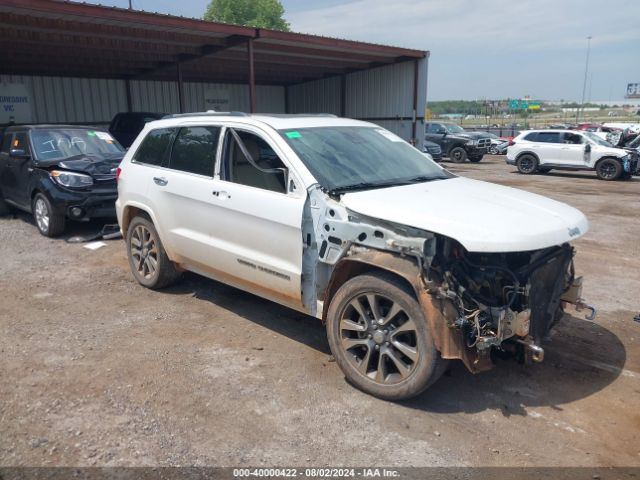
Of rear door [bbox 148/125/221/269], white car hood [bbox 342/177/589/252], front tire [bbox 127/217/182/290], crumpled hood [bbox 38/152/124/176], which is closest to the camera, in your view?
white car hood [bbox 342/177/589/252]

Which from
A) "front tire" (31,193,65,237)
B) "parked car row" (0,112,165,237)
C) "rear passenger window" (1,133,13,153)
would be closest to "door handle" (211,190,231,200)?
"parked car row" (0,112,165,237)

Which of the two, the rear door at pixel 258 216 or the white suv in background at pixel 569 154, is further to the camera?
the white suv in background at pixel 569 154

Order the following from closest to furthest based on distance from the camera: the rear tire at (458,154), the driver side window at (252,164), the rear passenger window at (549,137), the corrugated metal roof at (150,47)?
the driver side window at (252,164) < the corrugated metal roof at (150,47) < the rear passenger window at (549,137) < the rear tire at (458,154)

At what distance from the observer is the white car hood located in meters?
3.18

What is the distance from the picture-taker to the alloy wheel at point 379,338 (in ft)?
11.3

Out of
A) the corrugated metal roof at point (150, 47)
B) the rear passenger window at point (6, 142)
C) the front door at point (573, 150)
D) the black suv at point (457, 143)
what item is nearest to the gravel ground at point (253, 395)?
the rear passenger window at point (6, 142)

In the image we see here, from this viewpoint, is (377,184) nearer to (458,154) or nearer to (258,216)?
(258,216)

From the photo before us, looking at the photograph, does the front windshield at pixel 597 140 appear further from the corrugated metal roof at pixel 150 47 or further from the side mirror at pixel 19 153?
the side mirror at pixel 19 153

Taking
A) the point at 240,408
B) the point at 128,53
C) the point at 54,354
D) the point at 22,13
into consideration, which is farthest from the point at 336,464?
the point at 128,53

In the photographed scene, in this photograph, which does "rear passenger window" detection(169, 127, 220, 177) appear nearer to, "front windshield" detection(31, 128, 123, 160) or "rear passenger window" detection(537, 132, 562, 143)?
"front windshield" detection(31, 128, 123, 160)

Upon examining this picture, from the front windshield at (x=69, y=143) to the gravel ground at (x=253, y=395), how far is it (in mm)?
3584

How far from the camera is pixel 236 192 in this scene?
14.5ft

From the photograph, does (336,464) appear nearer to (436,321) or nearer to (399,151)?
(436,321)

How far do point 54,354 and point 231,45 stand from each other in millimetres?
11064
